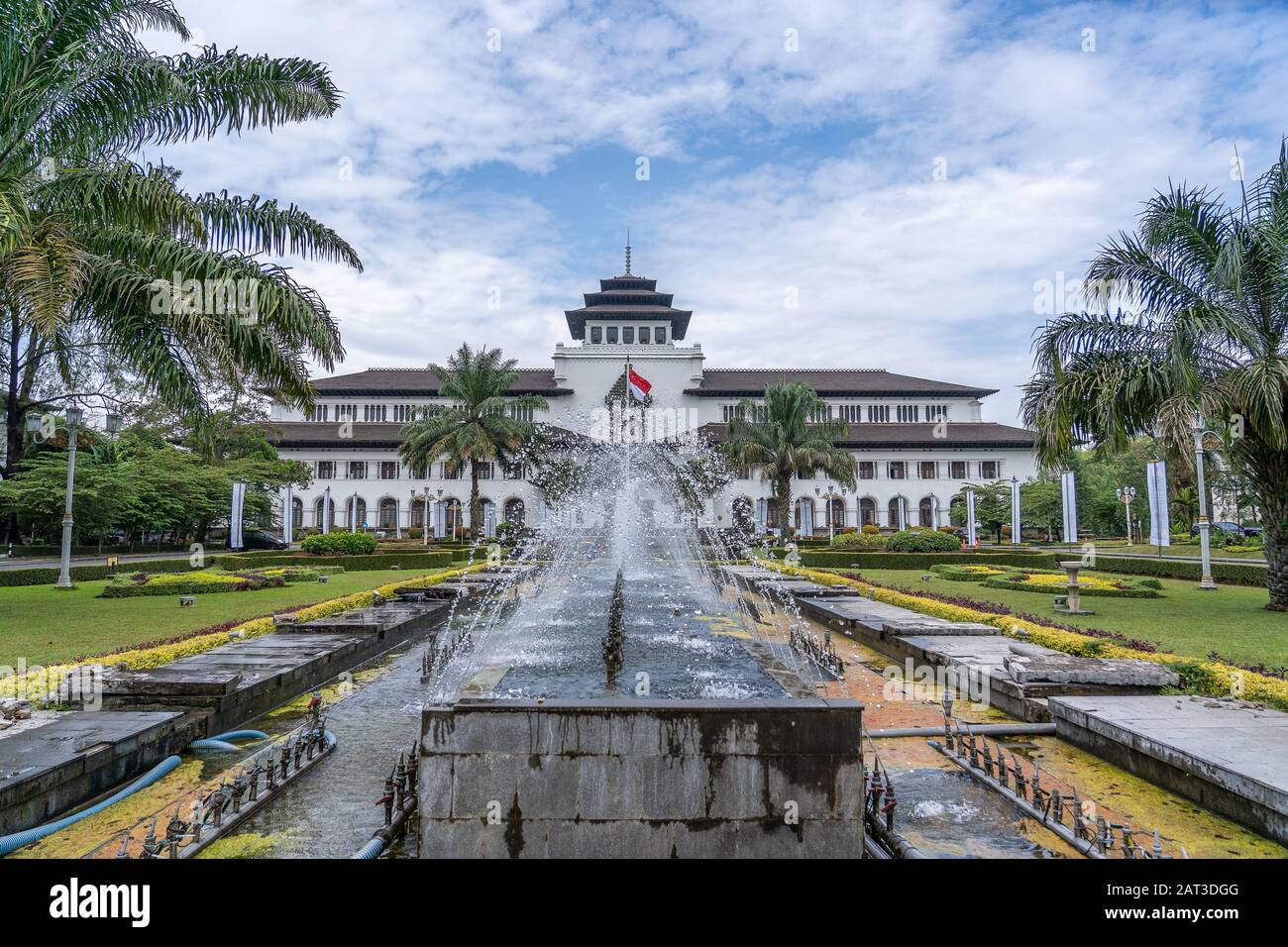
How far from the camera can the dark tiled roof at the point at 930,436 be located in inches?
1997

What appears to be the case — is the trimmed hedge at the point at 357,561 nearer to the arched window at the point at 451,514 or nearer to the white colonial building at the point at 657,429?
the white colonial building at the point at 657,429

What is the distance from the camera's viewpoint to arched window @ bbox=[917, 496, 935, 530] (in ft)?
169

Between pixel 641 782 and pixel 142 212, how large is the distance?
28.3 feet

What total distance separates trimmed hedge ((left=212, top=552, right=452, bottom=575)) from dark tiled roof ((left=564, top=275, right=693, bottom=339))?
107 feet

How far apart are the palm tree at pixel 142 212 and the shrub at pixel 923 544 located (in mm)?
25854

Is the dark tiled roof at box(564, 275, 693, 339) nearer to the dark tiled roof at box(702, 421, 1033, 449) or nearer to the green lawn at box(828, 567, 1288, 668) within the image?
the dark tiled roof at box(702, 421, 1033, 449)

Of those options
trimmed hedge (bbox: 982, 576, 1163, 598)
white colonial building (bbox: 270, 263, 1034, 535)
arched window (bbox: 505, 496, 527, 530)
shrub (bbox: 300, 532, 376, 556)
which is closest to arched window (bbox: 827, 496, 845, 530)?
white colonial building (bbox: 270, 263, 1034, 535)

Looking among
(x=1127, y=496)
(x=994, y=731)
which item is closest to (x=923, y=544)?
(x=1127, y=496)

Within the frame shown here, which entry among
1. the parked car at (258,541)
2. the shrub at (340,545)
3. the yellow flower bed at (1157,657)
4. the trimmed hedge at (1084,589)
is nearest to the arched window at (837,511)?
the trimmed hedge at (1084,589)

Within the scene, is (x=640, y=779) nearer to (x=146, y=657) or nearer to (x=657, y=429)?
(x=146, y=657)

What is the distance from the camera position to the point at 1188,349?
12.1 metres

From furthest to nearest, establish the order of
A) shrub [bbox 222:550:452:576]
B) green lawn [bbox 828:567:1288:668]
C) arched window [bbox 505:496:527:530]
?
arched window [bbox 505:496:527:530], shrub [bbox 222:550:452:576], green lawn [bbox 828:567:1288:668]

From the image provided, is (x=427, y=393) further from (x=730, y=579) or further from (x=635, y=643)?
(x=635, y=643)
